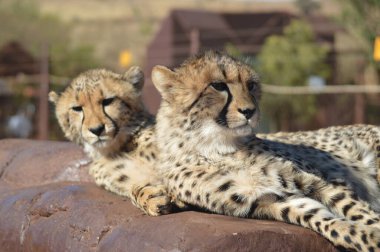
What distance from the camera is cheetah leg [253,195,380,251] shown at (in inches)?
102

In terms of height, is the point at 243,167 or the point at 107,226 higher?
the point at 243,167

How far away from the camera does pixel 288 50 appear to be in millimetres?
11570

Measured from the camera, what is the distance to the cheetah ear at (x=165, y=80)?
10.2 ft

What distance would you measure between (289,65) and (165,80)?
8.15 m

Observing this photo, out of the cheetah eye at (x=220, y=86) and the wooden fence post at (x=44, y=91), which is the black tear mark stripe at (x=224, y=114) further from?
the wooden fence post at (x=44, y=91)

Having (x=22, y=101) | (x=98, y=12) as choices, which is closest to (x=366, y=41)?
(x=22, y=101)

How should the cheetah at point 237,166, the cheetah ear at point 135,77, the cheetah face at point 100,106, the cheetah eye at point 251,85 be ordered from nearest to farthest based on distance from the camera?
the cheetah at point 237,166 → the cheetah eye at point 251,85 → the cheetah face at point 100,106 → the cheetah ear at point 135,77

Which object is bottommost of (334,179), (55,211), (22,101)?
(22,101)

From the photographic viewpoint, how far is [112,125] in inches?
140

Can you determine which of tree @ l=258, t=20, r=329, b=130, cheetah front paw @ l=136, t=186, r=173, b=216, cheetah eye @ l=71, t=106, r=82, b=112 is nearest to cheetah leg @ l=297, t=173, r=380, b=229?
cheetah front paw @ l=136, t=186, r=173, b=216

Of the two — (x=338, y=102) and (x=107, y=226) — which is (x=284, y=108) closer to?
(x=338, y=102)

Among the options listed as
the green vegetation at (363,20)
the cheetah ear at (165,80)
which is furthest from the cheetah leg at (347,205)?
the green vegetation at (363,20)

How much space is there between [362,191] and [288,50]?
8.45 metres

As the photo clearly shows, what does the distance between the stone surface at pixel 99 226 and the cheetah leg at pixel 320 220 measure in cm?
4
